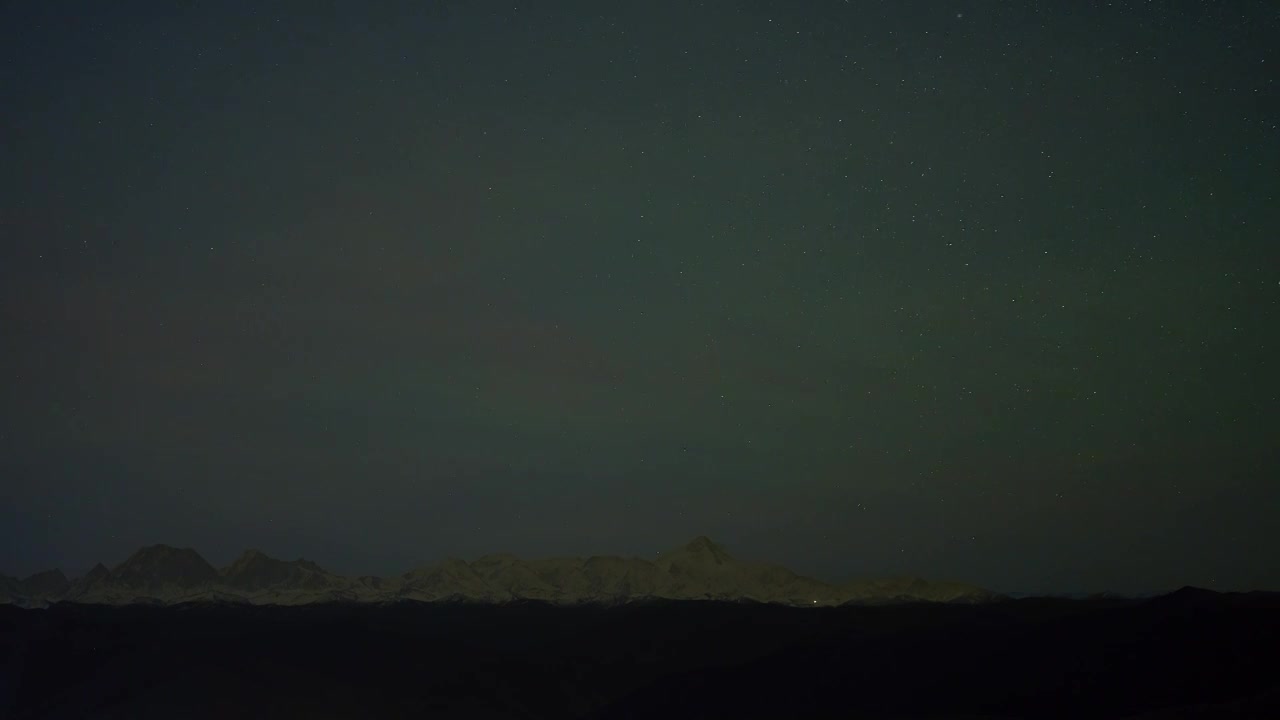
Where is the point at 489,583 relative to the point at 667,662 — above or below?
above

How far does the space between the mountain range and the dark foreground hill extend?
666mm

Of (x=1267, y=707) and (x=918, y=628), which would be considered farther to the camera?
(x=918, y=628)

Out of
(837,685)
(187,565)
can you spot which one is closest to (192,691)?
(187,565)

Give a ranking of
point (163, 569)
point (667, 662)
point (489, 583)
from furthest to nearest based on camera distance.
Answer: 1. point (489, 583)
2. point (163, 569)
3. point (667, 662)

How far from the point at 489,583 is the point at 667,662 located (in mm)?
5180

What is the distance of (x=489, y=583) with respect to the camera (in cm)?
2153

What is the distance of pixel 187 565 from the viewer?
2084 centimetres

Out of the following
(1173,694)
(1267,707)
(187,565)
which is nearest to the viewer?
(1267,707)

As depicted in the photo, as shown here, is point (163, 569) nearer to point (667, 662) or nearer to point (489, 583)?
point (489, 583)

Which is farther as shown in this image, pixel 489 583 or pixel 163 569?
pixel 489 583

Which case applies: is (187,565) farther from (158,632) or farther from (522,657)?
(522,657)

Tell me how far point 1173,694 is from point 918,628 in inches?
160

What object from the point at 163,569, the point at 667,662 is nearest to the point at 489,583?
the point at 667,662

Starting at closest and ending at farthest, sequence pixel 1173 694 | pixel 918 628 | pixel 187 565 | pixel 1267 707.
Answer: pixel 1267 707 < pixel 1173 694 < pixel 918 628 < pixel 187 565
